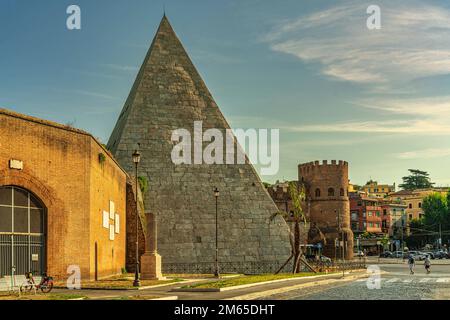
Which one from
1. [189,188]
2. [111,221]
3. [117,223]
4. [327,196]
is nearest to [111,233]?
[111,221]

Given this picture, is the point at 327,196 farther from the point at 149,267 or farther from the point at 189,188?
the point at 149,267

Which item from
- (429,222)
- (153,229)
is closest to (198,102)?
(153,229)

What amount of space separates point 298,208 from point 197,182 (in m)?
9.40

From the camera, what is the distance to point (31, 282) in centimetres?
2380

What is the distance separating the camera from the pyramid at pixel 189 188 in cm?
4641

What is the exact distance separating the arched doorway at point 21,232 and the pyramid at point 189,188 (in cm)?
1670

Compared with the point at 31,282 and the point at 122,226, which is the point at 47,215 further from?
the point at 122,226

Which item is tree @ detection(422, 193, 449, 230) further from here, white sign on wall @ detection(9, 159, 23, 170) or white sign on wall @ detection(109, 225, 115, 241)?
white sign on wall @ detection(9, 159, 23, 170)

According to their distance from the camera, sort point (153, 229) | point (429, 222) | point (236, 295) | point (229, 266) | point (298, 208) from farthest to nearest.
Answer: point (429, 222)
point (229, 266)
point (298, 208)
point (153, 229)
point (236, 295)

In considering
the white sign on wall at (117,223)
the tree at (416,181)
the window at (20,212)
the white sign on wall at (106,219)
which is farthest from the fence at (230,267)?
the tree at (416,181)

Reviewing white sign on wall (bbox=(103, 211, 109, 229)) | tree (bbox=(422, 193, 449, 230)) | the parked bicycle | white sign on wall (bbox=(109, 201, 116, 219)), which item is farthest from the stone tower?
the parked bicycle

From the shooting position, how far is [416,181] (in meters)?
168

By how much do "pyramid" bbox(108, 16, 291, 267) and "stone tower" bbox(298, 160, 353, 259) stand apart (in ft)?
138

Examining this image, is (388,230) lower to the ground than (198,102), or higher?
lower
